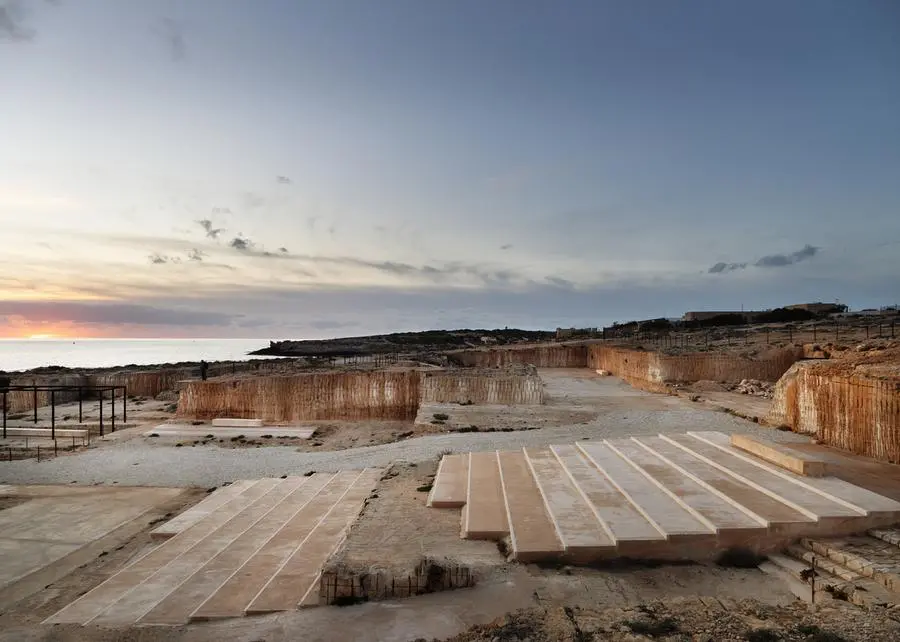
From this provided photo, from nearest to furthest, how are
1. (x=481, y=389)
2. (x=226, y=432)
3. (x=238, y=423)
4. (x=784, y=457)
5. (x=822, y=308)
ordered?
1. (x=784, y=457)
2. (x=481, y=389)
3. (x=226, y=432)
4. (x=238, y=423)
5. (x=822, y=308)

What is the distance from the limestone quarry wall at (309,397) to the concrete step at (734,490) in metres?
11.7

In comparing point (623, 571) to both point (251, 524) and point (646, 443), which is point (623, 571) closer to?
point (646, 443)

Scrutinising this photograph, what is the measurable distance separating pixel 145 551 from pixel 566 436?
28.9 ft

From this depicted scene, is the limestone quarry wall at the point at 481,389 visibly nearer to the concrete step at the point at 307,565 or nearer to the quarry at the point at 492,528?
the quarry at the point at 492,528

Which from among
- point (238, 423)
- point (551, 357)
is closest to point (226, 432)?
point (238, 423)

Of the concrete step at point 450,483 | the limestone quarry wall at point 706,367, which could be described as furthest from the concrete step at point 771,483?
the limestone quarry wall at point 706,367

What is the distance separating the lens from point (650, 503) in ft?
21.5

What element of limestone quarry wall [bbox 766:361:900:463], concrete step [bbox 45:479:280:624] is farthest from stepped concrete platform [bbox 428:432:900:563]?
concrete step [bbox 45:479:280:624]

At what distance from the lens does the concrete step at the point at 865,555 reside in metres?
4.77

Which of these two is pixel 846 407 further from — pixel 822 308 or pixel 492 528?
pixel 822 308

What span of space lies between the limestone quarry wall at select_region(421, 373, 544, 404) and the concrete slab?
854cm

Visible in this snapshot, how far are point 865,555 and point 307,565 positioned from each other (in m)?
5.91

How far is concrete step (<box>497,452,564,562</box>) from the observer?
562 cm

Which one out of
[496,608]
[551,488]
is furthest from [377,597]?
[551,488]
